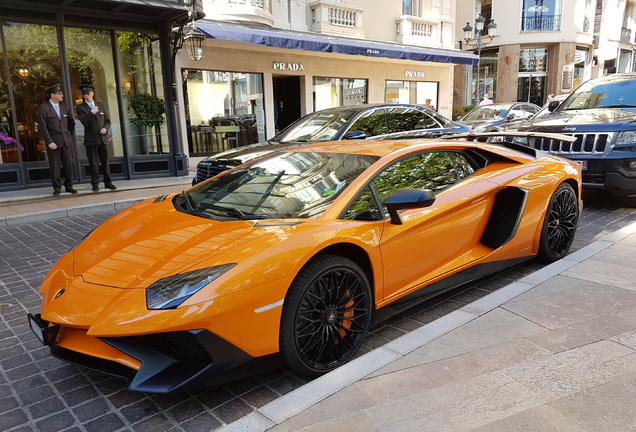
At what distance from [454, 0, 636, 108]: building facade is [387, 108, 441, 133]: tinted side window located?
22986mm

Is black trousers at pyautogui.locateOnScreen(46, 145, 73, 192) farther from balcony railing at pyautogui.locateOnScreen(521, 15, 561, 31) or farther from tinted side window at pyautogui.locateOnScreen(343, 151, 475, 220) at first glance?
balcony railing at pyautogui.locateOnScreen(521, 15, 561, 31)

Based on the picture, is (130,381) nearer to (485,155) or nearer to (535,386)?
(535,386)

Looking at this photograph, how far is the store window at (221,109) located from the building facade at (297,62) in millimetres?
30

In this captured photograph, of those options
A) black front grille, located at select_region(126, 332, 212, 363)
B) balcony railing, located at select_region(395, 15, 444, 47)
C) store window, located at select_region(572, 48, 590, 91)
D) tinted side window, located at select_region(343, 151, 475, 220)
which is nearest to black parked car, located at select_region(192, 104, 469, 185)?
tinted side window, located at select_region(343, 151, 475, 220)

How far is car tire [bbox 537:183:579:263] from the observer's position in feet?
14.2

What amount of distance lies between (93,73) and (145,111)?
1319 mm

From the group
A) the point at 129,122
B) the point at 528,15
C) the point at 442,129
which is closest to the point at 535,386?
the point at 442,129

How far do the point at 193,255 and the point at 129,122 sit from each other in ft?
30.9

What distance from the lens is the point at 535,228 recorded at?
416 centimetres

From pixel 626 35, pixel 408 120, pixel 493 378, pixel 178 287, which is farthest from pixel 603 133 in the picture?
pixel 626 35

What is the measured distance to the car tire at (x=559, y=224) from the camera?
14.2 ft

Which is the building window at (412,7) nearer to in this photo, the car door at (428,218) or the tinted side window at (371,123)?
the tinted side window at (371,123)

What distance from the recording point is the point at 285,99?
16.8 metres

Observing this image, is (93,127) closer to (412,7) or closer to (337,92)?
(337,92)
